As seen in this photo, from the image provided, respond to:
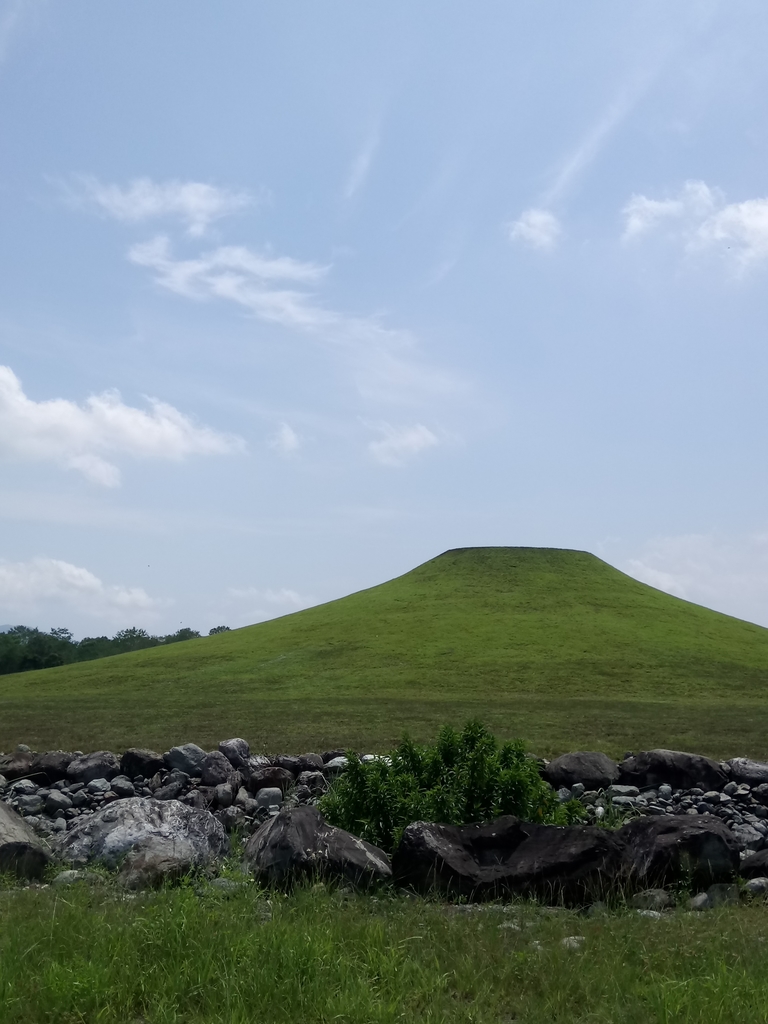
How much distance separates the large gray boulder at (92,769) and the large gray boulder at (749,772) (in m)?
10.9

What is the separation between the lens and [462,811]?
10.0 m

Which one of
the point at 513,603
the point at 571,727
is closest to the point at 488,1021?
the point at 571,727

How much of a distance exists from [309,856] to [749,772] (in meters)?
10.5

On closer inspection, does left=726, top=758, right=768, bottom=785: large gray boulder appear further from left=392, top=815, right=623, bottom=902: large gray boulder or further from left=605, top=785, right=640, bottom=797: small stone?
left=392, top=815, right=623, bottom=902: large gray boulder

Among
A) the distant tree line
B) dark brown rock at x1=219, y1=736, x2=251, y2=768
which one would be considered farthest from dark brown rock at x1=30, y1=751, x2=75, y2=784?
the distant tree line

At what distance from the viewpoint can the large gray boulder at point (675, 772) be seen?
1538 cm

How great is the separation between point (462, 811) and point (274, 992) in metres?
5.12

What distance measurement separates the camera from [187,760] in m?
15.1

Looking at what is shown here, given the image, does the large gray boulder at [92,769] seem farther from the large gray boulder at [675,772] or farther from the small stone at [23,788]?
the large gray boulder at [675,772]

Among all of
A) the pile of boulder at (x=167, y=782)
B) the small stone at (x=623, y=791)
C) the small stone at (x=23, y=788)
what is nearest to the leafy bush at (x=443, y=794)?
the pile of boulder at (x=167, y=782)

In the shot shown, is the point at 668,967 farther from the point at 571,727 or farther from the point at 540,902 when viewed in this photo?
the point at 571,727

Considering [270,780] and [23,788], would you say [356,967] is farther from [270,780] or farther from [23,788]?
[23,788]

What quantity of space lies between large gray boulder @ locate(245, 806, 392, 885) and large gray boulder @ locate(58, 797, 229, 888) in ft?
2.85

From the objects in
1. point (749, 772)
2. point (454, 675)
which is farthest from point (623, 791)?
point (454, 675)
